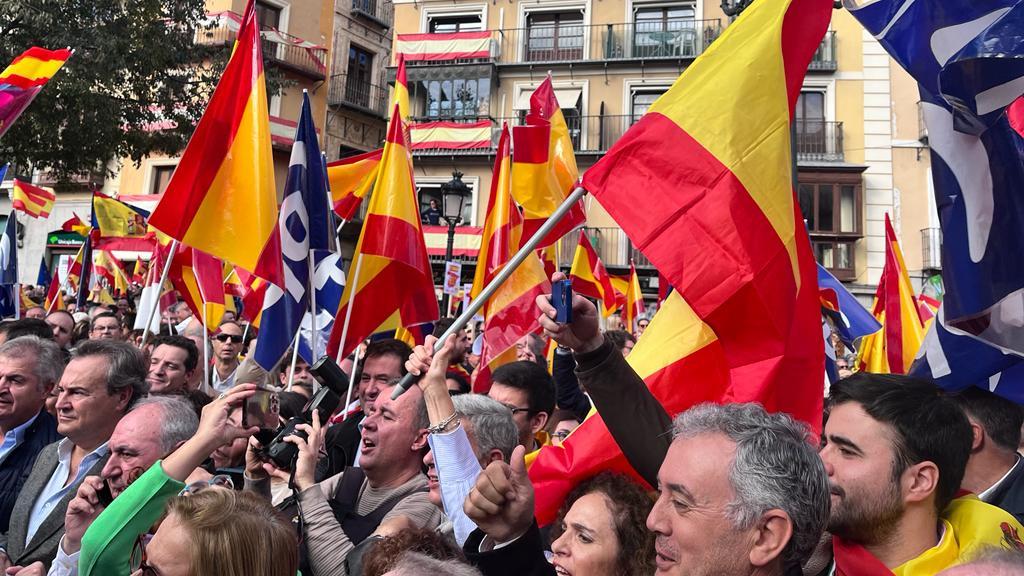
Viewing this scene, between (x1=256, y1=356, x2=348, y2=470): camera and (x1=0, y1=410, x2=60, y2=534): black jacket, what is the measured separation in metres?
1.49

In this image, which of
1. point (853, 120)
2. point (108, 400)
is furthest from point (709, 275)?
point (853, 120)

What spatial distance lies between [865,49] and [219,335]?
2136 centimetres

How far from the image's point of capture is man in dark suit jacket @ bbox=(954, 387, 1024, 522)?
291 cm

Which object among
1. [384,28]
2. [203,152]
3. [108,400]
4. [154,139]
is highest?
[384,28]

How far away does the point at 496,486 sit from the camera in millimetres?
2381

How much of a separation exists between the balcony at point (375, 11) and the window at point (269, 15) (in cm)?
301

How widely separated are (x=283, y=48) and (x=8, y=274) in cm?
2113

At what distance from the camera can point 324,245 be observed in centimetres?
582

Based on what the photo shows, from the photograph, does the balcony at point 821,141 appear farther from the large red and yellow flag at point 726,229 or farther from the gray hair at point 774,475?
the gray hair at point 774,475

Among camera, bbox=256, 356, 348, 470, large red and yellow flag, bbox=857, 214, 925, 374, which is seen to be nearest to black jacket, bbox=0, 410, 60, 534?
camera, bbox=256, 356, 348, 470

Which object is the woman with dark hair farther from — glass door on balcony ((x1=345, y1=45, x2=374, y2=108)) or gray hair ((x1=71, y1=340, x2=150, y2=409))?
glass door on balcony ((x1=345, y1=45, x2=374, y2=108))

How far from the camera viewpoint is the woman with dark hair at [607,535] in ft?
7.62

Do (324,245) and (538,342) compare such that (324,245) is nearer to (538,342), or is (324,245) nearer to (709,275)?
(538,342)

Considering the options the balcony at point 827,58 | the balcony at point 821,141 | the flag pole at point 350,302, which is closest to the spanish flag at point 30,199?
the flag pole at point 350,302
